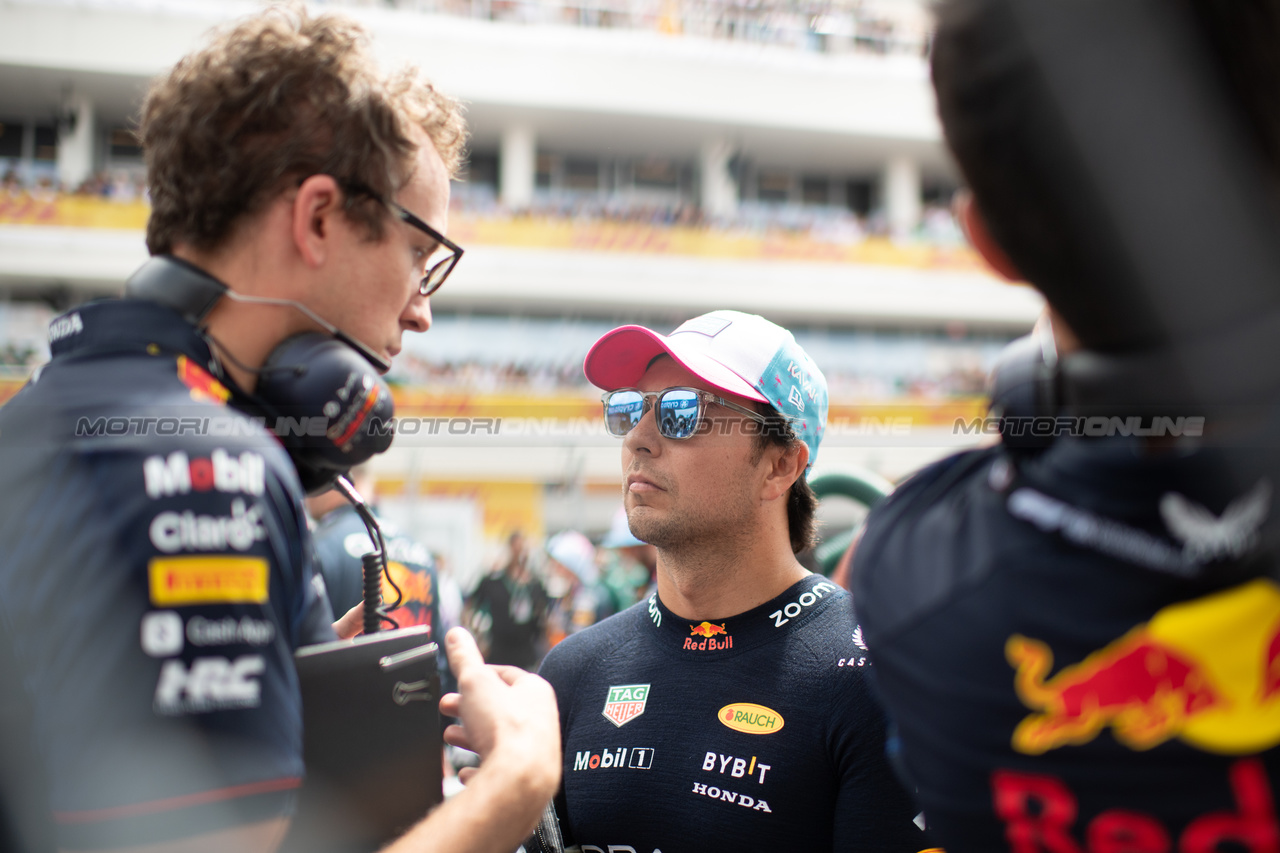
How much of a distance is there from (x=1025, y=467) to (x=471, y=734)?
810 millimetres

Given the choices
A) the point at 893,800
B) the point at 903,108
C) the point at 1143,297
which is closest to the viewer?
the point at 1143,297

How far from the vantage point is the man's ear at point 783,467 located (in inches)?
93.4

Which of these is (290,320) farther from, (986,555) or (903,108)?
(903,108)

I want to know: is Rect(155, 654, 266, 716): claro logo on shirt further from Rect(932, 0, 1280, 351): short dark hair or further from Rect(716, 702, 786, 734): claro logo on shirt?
Rect(716, 702, 786, 734): claro logo on shirt

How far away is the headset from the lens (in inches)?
47.9

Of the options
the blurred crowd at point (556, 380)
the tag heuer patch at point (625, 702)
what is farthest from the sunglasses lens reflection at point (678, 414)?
the blurred crowd at point (556, 380)

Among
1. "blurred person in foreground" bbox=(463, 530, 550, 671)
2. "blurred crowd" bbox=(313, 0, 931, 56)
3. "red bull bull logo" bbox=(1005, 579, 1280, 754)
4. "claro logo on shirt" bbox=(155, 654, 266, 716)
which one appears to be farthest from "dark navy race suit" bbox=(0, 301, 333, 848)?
"blurred crowd" bbox=(313, 0, 931, 56)

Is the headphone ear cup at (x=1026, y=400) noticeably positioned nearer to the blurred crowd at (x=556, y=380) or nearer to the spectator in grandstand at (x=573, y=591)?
the spectator in grandstand at (x=573, y=591)

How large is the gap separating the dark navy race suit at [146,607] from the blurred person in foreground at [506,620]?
636 cm

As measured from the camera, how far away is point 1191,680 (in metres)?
0.80

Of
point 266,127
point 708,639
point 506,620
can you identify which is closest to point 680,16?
point 506,620

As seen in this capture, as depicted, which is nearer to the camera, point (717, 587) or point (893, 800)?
point (893, 800)

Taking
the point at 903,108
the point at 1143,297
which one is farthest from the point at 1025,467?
the point at 903,108

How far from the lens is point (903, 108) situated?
21.3 metres
